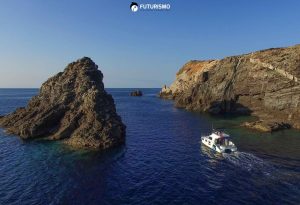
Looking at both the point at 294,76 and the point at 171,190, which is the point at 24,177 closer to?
the point at 171,190

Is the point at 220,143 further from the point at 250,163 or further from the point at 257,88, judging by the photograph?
the point at 257,88

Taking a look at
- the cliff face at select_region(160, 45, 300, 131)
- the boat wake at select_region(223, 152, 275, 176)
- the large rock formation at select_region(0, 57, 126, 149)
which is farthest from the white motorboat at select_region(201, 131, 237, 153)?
the cliff face at select_region(160, 45, 300, 131)

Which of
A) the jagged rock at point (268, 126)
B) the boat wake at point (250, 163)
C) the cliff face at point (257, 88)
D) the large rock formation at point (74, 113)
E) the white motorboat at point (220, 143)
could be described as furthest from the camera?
the cliff face at point (257, 88)

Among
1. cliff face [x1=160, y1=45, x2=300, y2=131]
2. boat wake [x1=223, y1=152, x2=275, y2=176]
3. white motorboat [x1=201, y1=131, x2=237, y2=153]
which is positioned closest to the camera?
boat wake [x1=223, y1=152, x2=275, y2=176]

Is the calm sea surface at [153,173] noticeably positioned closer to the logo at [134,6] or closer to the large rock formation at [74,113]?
the large rock formation at [74,113]

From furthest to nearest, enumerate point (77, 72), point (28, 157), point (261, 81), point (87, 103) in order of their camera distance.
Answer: point (261, 81)
point (77, 72)
point (87, 103)
point (28, 157)

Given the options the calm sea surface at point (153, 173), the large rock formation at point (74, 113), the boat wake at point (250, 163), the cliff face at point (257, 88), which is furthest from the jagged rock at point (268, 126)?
the large rock formation at point (74, 113)

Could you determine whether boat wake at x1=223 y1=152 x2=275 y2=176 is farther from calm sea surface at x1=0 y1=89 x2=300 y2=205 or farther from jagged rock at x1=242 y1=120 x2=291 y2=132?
jagged rock at x1=242 y1=120 x2=291 y2=132

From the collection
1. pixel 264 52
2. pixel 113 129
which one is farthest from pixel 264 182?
pixel 264 52
